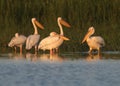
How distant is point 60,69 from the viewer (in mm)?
14375

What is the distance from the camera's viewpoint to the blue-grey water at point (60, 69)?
12.3 meters

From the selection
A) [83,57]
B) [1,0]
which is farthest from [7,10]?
[83,57]

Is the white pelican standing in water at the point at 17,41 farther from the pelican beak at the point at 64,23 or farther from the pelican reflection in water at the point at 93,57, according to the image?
the pelican reflection in water at the point at 93,57

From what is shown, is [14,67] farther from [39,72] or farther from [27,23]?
[27,23]

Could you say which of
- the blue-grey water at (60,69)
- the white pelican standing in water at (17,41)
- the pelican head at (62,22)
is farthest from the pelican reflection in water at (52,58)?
the pelican head at (62,22)

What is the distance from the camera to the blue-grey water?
12.3 metres

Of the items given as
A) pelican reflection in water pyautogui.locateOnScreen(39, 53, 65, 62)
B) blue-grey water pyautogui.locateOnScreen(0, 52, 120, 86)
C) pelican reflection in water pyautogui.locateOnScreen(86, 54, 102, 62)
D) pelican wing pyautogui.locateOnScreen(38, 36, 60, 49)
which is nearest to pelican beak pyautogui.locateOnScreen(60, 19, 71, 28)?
pelican wing pyautogui.locateOnScreen(38, 36, 60, 49)

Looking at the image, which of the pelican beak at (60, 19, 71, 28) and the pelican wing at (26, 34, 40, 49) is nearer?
the pelican wing at (26, 34, 40, 49)

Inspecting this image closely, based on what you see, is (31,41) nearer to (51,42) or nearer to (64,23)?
(51,42)

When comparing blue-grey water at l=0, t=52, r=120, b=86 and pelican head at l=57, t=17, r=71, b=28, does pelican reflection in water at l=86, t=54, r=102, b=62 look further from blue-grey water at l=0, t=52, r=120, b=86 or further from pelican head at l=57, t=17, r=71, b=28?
pelican head at l=57, t=17, r=71, b=28

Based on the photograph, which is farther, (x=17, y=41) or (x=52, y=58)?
(x=17, y=41)

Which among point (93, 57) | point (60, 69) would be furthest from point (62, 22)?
point (60, 69)

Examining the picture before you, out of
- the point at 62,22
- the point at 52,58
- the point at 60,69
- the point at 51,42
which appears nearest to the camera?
the point at 60,69

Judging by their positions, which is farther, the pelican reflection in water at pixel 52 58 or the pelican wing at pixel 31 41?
the pelican wing at pixel 31 41
